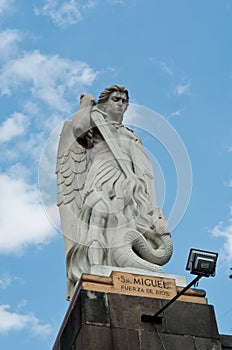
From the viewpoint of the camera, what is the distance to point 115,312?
12539 mm

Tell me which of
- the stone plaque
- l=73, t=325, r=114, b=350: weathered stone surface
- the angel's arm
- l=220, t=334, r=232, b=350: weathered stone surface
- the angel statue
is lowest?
l=73, t=325, r=114, b=350: weathered stone surface

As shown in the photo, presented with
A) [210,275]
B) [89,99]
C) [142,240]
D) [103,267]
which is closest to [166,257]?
[142,240]

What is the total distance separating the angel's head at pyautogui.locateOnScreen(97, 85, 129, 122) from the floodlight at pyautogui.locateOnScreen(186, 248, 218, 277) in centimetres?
573

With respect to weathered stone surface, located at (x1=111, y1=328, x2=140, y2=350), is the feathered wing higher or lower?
higher

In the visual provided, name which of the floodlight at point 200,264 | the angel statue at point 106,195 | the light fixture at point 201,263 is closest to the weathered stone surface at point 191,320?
the angel statue at point 106,195

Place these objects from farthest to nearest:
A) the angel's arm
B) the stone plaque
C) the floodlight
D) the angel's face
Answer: the angel's face, the angel's arm, the stone plaque, the floodlight

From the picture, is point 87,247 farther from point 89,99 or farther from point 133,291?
point 89,99

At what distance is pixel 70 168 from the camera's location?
16516 mm

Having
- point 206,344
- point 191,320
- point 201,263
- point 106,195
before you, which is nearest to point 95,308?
point 191,320

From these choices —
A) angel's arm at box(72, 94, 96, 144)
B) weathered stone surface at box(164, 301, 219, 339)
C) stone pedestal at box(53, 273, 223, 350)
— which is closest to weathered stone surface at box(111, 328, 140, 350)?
stone pedestal at box(53, 273, 223, 350)

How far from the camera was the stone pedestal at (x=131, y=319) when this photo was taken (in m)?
12.1

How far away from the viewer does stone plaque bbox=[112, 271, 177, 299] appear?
13148 millimetres

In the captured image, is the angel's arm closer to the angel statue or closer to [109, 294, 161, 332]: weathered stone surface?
the angel statue

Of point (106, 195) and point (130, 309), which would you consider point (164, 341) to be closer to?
point (130, 309)
